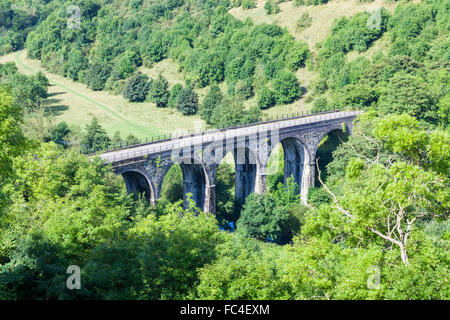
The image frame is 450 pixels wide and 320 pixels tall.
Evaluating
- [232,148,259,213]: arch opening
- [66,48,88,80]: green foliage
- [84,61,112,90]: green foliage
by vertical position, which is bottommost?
[232,148,259,213]: arch opening

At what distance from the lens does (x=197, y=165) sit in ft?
172

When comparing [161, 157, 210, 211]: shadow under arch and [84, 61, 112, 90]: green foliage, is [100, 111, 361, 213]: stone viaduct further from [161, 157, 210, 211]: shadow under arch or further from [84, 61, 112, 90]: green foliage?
[84, 61, 112, 90]: green foliage

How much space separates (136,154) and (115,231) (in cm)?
1941

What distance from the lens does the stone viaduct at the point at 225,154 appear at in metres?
47.1

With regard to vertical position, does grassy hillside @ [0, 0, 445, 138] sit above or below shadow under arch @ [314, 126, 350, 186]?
above

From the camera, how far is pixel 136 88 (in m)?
104

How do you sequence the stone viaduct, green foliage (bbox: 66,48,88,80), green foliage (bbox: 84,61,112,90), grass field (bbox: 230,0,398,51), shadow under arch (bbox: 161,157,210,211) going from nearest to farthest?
the stone viaduct < shadow under arch (bbox: 161,157,210,211) < grass field (bbox: 230,0,398,51) < green foliage (bbox: 84,61,112,90) < green foliage (bbox: 66,48,88,80)

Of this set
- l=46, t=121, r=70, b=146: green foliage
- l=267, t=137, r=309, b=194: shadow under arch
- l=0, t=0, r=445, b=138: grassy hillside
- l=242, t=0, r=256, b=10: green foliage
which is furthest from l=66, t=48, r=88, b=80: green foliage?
l=267, t=137, r=309, b=194: shadow under arch

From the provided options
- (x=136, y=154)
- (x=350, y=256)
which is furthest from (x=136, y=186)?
(x=350, y=256)

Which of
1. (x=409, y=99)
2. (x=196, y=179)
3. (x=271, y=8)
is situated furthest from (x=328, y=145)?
(x=271, y=8)

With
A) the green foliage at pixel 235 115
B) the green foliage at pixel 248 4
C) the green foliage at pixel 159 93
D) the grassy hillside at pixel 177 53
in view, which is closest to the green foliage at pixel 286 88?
the grassy hillside at pixel 177 53

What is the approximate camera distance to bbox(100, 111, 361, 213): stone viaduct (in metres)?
47.1

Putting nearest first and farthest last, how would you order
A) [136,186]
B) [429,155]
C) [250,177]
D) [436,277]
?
[436,277]
[429,155]
[136,186]
[250,177]

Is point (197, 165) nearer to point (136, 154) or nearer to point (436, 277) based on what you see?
point (136, 154)
